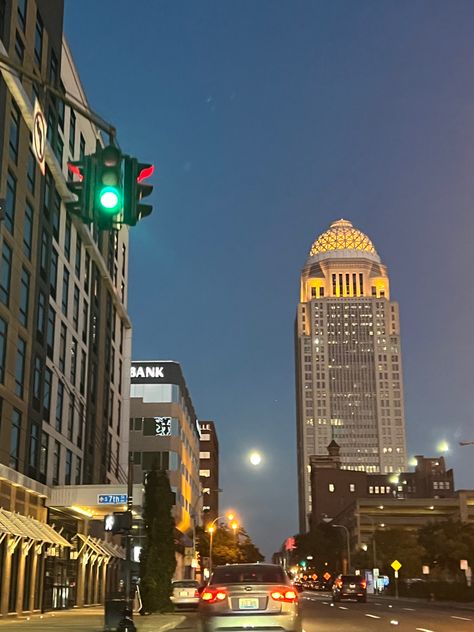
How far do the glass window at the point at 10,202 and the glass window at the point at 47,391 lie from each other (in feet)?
32.7

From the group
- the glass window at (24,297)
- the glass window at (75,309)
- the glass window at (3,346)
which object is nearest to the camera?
the glass window at (3,346)

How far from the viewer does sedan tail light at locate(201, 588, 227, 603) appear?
15711 mm

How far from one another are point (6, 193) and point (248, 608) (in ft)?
90.2

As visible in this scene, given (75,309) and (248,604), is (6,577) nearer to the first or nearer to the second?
(75,309)

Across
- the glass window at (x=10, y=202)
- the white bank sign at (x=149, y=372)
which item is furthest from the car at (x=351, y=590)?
the white bank sign at (x=149, y=372)

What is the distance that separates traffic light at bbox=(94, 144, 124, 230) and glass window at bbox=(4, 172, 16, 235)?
28.6 meters

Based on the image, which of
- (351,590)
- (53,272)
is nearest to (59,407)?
(53,272)

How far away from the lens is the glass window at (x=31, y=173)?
139 feet

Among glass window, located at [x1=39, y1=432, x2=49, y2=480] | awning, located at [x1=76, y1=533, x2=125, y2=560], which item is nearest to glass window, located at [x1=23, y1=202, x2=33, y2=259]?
Answer: glass window, located at [x1=39, y1=432, x2=49, y2=480]

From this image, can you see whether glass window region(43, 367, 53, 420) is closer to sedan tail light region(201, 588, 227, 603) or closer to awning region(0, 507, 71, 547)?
awning region(0, 507, 71, 547)

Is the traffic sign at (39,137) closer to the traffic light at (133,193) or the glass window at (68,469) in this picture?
the glass window at (68,469)

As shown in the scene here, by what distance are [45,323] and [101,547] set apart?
17807 millimetres

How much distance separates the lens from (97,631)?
24.3m

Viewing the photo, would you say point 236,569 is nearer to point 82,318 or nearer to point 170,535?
point 170,535
